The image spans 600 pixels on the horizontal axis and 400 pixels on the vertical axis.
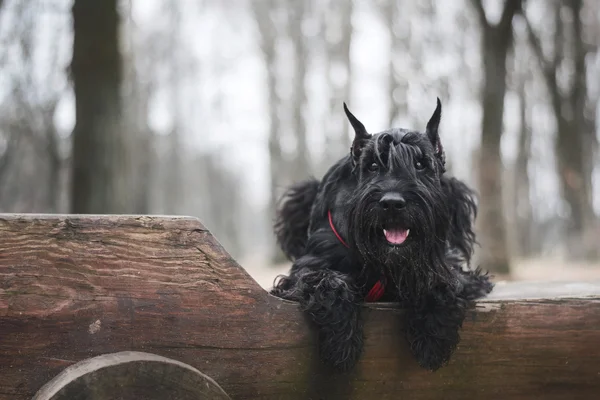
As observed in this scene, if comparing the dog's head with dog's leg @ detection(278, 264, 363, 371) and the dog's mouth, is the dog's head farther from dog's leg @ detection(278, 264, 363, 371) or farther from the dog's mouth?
dog's leg @ detection(278, 264, 363, 371)

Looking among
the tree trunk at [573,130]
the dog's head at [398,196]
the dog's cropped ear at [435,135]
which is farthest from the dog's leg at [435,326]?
the tree trunk at [573,130]

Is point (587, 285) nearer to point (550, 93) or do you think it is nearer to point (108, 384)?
point (108, 384)

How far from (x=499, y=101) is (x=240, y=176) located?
3484 cm

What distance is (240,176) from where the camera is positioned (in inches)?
1761

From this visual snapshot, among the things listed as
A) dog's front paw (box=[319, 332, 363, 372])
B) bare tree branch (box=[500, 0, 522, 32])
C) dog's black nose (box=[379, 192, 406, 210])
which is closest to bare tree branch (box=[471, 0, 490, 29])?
bare tree branch (box=[500, 0, 522, 32])

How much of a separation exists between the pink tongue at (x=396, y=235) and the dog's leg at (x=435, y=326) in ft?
1.07

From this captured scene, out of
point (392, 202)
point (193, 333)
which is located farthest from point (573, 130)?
point (193, 333)

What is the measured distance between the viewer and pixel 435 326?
2738 mm

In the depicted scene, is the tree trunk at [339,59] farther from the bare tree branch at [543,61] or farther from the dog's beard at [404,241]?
the dog's beard at [404,241]

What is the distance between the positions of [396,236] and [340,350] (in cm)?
54

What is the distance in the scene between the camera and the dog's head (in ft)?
8.75

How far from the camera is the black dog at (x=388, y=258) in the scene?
8.73 ft

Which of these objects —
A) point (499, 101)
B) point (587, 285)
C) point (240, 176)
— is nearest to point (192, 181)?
point (240, 176)

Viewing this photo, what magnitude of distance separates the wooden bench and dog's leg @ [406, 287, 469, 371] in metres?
0.06
